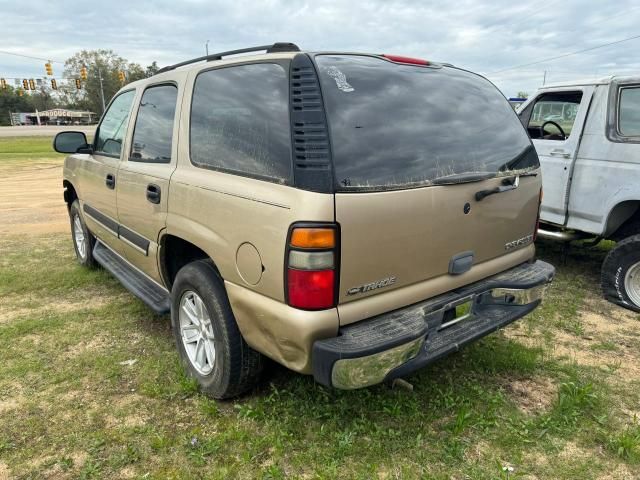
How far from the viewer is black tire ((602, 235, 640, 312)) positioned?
4281 mm

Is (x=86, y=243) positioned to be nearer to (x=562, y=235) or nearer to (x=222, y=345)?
(x=222, y=345)

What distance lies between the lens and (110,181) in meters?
3.85

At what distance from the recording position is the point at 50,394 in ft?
9.87

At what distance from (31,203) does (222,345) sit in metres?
9.07

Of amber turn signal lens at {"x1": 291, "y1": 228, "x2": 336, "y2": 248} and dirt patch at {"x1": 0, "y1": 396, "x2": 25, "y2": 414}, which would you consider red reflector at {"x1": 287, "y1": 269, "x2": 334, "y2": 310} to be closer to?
amber turn signal lens at {"x1": 291, "y1": 228, "x2": 336, "y2": 248}

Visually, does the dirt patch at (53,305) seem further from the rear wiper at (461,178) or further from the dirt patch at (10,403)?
the rear wiper at (461,178)

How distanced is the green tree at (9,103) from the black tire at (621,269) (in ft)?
316

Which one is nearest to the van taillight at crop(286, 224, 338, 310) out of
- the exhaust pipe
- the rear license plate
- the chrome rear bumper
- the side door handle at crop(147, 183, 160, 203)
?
the chrome rear bumper

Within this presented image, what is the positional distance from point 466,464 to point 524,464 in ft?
0.97

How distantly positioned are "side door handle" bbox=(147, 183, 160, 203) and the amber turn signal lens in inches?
53.8

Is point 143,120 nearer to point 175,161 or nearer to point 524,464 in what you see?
point 175,161

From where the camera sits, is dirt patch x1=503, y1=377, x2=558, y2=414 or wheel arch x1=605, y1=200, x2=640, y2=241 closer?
dirt patch x1=503, y1=377, x2=558, y2=414

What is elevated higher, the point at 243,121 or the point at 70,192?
the point at 243,121

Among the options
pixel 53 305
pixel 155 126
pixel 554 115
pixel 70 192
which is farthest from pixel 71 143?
pixel 554 115
